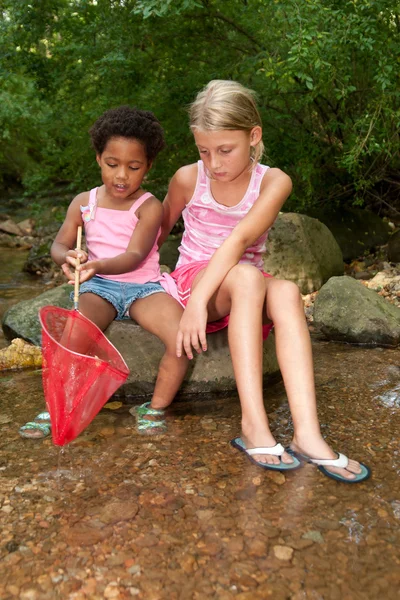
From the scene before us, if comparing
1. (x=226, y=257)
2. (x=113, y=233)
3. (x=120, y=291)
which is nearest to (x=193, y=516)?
(x=226, y=257)

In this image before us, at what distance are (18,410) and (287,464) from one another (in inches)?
50.6

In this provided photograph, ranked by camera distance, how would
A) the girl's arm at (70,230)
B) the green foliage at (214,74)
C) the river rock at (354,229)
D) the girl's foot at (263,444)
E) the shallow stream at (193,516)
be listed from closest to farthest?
1. the shallow stream at (193,516)
2. the girl's foot at (263,444)
3. the girl's arm at (70,230)
4. the green foliage at (214,74)
5. the river rock at (354,229)

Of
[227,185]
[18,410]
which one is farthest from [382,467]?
[18,410]

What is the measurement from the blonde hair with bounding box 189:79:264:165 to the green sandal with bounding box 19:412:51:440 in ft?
4.42

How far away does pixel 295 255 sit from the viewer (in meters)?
5.28

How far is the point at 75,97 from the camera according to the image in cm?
585

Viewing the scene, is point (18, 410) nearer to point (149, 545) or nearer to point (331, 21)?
point (149, 545)

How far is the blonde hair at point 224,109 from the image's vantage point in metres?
2.46

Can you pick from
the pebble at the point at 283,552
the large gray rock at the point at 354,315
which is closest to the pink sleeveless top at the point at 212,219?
the large gray rock at the point at 354,315

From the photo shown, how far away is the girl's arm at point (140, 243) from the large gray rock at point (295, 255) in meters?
2.47

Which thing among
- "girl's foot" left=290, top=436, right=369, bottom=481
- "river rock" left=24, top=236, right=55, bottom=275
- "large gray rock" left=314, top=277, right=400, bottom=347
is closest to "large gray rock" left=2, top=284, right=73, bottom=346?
"large gray rock" left=314, top=277, right=400, bottom=347

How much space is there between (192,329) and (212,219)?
0.71 meters

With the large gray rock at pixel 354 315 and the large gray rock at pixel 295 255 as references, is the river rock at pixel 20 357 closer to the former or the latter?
the large gray rock at pixel 354 315

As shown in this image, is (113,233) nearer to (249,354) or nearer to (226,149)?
(226,149)
